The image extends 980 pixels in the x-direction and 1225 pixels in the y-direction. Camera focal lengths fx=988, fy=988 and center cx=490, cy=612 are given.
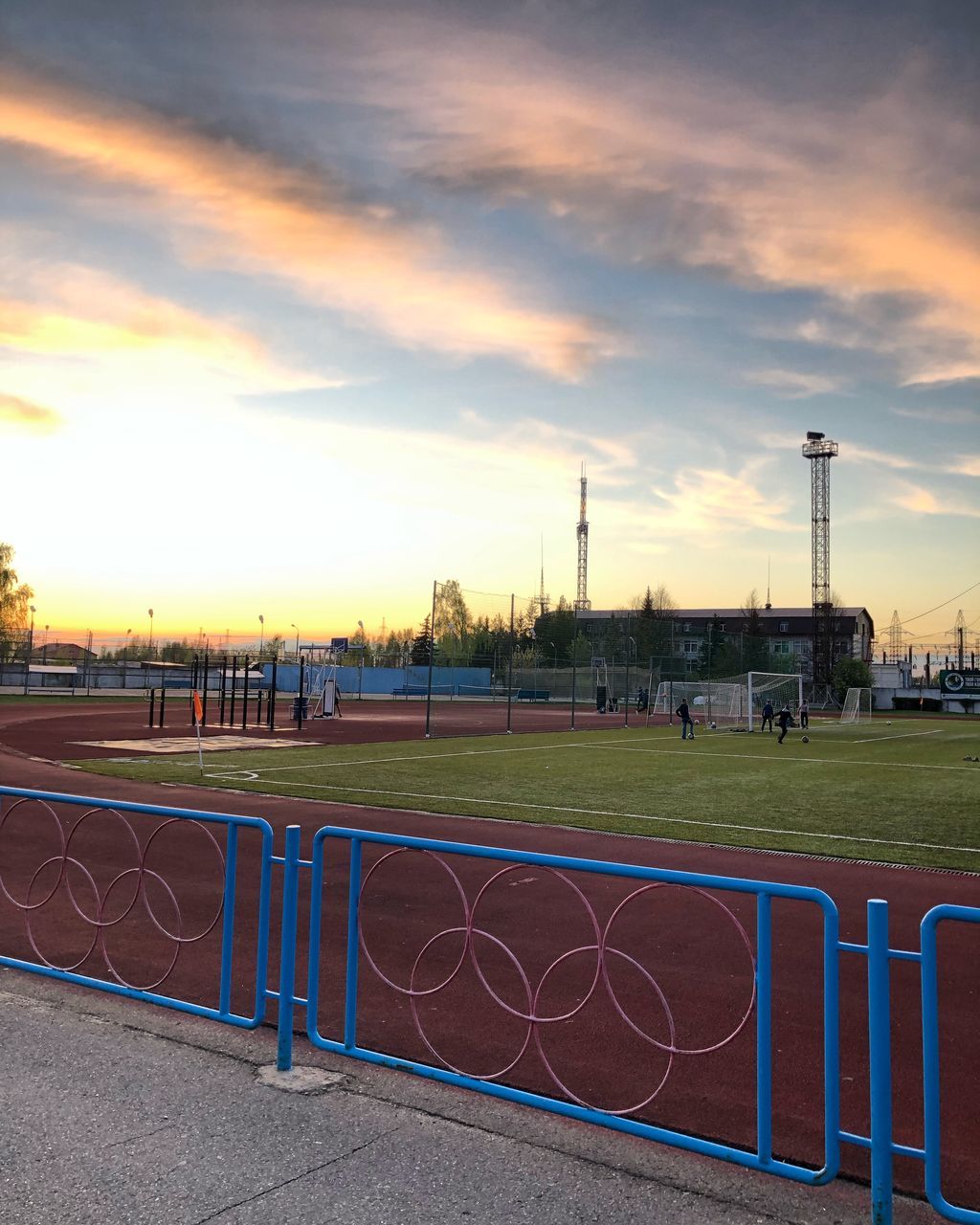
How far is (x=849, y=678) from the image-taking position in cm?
A: 9175

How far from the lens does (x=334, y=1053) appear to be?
5.21 m

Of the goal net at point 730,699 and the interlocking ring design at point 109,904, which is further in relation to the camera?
the goal net at point 730,699

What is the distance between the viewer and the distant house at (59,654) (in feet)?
251

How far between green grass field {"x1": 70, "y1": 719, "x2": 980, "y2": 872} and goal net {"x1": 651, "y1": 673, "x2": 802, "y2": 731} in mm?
14978

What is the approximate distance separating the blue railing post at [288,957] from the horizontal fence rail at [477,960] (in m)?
0.01

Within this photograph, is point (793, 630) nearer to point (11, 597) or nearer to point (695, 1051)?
point (11, 597)

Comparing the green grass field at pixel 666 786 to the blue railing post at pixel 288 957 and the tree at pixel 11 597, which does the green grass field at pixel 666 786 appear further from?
the tree at pixel 11 597

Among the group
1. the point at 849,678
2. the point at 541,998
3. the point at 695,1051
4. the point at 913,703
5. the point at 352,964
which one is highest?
the point at 849,678

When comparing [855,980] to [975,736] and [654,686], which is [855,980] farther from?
[654,686]

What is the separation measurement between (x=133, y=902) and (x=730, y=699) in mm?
45603

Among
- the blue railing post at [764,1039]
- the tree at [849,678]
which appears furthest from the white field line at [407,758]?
the tree at [849,678]

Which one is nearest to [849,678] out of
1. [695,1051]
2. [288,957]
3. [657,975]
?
[657,975]

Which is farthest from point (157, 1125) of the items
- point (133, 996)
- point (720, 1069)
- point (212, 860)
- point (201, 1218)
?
point (212, 860)

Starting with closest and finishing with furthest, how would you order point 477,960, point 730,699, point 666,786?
point 477,960, point 666,786, point 730,699
